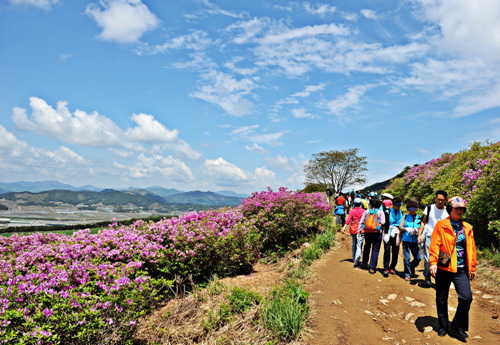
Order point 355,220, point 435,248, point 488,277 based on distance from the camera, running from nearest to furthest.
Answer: point 435,248 < point 488,277 < point 355,220

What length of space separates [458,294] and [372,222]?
2.80 m

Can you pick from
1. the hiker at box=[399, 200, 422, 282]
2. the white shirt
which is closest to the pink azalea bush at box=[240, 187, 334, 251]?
the hiker at box=[399, 200, 422, 282]

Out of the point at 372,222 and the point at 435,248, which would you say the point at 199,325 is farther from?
the point at 372,222

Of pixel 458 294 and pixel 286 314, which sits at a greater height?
pixel 458 294

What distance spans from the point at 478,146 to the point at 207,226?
1410cm

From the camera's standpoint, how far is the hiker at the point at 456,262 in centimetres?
426

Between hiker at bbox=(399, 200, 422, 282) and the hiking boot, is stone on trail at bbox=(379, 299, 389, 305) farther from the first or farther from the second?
hiker at bbox=(399, 200, 422, 282)

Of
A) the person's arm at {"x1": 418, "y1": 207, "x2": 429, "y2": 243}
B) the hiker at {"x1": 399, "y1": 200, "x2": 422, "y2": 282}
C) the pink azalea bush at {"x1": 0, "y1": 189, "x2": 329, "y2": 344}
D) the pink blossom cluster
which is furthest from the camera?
the pink blossom cluster

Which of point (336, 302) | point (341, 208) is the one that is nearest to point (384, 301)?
point (336, 302)

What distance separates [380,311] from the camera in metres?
5.29

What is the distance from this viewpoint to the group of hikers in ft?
14.1

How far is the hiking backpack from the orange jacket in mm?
2518

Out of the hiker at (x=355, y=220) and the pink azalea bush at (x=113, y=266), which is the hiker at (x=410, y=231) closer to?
the hiker at (x=355, y=220)

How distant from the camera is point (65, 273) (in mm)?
4570
